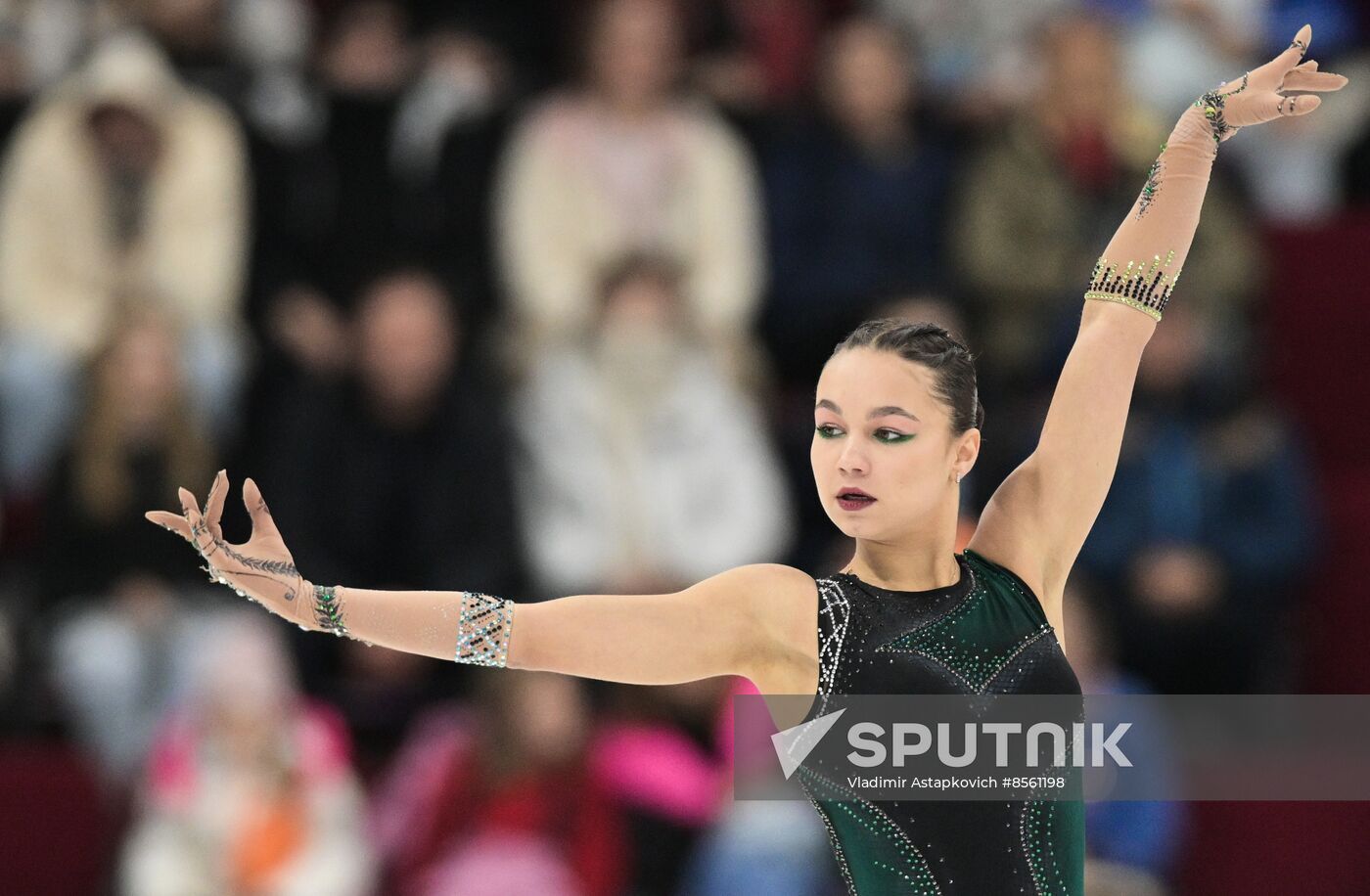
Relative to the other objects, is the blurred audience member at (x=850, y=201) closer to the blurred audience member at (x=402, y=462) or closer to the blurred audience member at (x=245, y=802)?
the blurred audience member at (x=402, y=462)

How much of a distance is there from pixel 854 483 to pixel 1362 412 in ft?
17.8

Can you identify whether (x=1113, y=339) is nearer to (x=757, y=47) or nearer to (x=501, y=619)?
(x=501, y=619)

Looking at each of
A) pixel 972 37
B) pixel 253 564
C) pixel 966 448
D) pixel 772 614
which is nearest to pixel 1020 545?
pixel 966 448

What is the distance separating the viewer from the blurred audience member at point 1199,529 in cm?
665

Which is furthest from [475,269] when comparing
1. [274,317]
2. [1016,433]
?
[1016,433]

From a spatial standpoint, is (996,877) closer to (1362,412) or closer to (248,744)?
(248,744)

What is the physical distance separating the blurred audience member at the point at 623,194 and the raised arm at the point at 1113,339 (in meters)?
3.83

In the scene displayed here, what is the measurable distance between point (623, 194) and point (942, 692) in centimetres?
458

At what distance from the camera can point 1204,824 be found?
6227 millimetres

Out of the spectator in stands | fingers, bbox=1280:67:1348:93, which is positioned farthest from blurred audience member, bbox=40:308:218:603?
fingers, bbox=1280:67:1348:93

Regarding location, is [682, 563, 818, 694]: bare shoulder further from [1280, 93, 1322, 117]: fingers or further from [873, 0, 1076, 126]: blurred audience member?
[873, 0, 1076, 126]: blurred audience member

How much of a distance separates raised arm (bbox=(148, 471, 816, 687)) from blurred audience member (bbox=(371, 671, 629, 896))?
314cm

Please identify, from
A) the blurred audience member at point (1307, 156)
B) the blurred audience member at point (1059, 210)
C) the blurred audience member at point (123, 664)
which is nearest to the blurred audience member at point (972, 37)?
the blurred audience member at point (1059, 210)

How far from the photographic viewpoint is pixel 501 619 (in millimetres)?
2816
